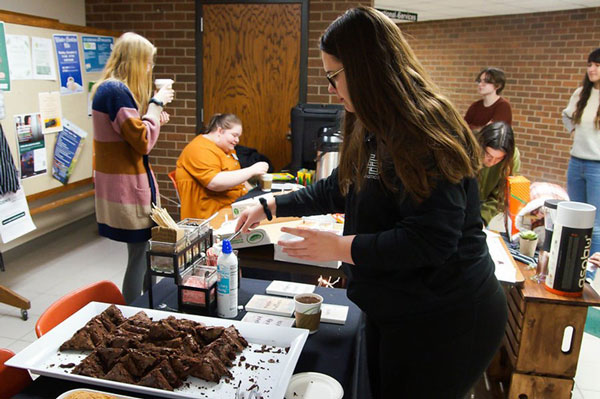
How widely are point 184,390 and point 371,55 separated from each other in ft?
2.80

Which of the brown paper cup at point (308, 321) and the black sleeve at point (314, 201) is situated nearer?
the brown paper cup at point (308, 321)

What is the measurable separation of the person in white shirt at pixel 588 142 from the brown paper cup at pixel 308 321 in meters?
3.28

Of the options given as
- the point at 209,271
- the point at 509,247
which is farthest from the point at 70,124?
the point at 509,247

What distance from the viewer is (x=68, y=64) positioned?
4.03m

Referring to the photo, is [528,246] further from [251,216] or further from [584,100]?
[584,100]

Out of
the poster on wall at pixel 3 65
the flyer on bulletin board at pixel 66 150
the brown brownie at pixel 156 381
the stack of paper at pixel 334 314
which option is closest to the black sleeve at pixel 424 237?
the stack of paper at pixel 334 314

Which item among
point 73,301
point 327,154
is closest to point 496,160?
point 327,154

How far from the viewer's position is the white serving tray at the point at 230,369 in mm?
1115

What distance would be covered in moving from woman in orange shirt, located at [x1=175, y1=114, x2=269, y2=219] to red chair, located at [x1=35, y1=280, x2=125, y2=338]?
1.41 meters

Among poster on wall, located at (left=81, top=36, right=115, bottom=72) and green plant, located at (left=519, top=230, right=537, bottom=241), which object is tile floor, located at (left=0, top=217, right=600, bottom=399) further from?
poster on wall, located at (left=81, top=36, right=115, bottom=72)

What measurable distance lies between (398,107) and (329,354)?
662 mm

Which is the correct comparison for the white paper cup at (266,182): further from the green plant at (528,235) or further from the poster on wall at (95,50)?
the poster on wall at (95,50)

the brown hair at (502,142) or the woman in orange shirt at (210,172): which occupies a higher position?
the brown hair at (502,142)

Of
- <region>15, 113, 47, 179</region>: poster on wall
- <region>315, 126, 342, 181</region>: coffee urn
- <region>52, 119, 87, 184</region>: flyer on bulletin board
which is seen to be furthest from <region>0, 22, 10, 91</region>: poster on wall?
<region>315, 126, 342, 181</region>: coffee urn
